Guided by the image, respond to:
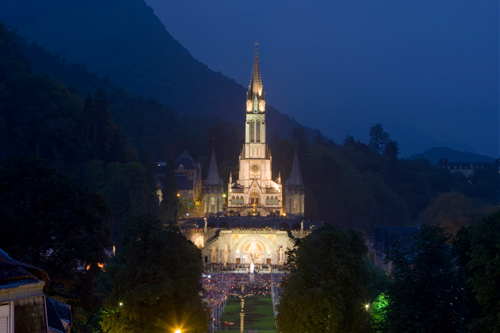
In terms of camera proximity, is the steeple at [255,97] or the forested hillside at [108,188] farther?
the steeple at [255,97]

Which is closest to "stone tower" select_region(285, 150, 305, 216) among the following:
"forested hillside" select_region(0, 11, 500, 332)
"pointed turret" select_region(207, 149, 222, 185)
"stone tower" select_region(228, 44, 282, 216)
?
"stone tower" select_region(228, 44, 282, 216)

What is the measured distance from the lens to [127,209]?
338 ft

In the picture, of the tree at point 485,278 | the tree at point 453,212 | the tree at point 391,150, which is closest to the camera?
the tree at point 485,278

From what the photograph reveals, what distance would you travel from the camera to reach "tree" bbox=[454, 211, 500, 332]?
107 feet

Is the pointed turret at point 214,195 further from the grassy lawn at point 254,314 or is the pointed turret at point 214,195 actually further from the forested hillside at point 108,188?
the grassy lawn at point 254,314

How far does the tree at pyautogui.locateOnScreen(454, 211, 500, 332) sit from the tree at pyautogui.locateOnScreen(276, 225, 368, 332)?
5234 mm

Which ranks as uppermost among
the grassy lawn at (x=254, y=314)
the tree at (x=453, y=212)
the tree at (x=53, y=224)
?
the tree at (x=453, y=212)

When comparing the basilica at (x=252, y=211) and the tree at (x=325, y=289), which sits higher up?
the basilica at (x=252, y=211)

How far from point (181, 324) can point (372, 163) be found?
155 meters

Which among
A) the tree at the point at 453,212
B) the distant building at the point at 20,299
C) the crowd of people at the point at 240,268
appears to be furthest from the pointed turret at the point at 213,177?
the distant building at the point at 20,299

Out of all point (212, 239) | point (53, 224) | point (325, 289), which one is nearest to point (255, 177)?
point (212, 239)

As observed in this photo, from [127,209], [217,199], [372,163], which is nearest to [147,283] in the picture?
[127,209]

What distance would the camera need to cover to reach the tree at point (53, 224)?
108 ft

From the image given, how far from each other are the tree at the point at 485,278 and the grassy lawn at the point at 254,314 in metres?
23.8
